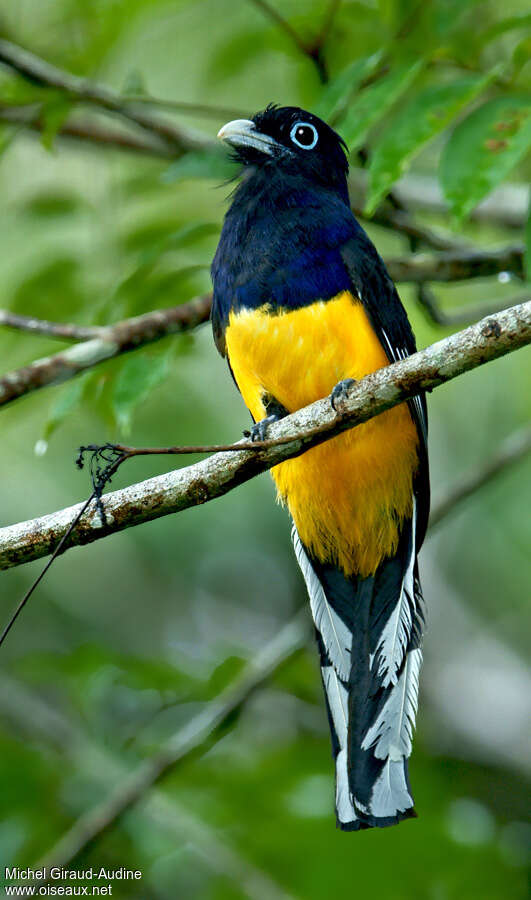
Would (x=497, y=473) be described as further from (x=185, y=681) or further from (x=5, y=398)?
(x=5, y=398)

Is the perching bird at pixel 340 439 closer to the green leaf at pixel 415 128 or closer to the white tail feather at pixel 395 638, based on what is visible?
the white tail feather at pixel 395 638

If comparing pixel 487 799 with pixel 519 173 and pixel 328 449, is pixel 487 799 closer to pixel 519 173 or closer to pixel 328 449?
pixel 328 449

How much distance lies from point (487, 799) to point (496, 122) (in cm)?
324

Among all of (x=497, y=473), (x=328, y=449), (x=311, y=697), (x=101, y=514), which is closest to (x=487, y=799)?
(x=311, y=697)

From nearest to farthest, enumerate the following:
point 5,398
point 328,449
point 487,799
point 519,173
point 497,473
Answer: point 5,398 → point 328,449 → point 497,473 → point 487,799 → point 519,173

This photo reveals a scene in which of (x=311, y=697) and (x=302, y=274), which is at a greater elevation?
(x=302, y=274)

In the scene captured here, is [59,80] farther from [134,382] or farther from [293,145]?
[134,382]

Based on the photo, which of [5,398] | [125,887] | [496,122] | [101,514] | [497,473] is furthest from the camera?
[497,473]

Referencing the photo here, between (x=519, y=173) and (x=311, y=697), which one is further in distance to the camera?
(x=519, y=173)

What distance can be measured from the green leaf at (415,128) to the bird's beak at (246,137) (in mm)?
942

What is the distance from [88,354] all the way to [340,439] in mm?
951

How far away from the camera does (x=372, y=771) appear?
3.76 meters

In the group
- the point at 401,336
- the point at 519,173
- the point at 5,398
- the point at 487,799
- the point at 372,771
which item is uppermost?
the point at 519,173

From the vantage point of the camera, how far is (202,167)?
4.35 meters
